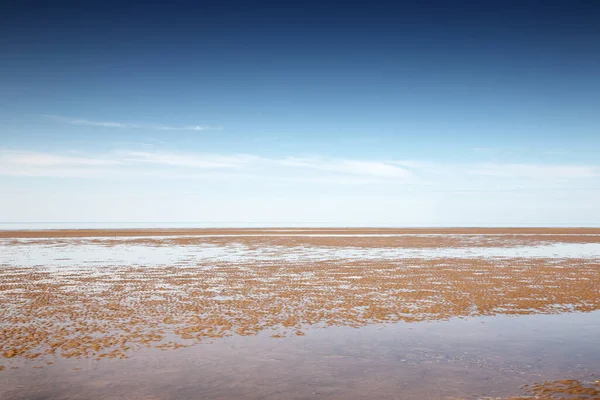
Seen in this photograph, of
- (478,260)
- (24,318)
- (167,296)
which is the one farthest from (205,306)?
(478,260)

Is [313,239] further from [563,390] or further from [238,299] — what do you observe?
[563,390]

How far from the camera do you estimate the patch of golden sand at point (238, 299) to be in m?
14.1

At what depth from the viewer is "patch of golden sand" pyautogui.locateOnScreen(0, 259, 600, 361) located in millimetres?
14055

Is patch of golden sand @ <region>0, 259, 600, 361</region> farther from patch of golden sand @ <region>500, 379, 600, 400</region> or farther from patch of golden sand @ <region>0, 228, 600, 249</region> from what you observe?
patch of golden sand @ <region>0, 228, 600, 249</region>

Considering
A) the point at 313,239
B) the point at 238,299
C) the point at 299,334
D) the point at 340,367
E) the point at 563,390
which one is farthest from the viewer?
the point at 313,239

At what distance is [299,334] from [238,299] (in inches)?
248

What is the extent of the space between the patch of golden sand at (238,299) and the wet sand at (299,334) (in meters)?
0.09

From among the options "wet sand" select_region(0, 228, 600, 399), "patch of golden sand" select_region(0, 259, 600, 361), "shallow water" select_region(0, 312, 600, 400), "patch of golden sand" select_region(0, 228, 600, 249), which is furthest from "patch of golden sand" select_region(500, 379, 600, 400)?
"patch of golden sand" select_region(0, 228, 600, 249)

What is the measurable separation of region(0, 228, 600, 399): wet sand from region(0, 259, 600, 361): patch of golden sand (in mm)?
90

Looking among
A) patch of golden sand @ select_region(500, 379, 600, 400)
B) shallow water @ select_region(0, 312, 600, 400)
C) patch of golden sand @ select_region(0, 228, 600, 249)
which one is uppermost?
patch of golden sand @ select_region(0, 228, 600, 249)

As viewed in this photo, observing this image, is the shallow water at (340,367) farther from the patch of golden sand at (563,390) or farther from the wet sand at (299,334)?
the patch of golden sand at (563,390)

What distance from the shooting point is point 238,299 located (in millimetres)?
19719

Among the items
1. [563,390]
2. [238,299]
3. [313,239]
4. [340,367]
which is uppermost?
[313,239]

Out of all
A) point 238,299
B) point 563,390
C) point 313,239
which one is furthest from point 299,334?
point 313,239
